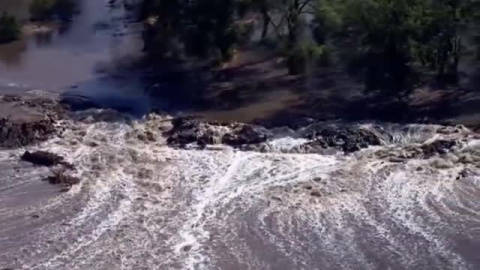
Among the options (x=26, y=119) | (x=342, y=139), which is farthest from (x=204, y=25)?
(x=342, y=139)

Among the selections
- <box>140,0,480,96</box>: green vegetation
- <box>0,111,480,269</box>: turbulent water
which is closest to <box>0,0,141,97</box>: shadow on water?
<box>140,0,480,96</box>: green vegetation

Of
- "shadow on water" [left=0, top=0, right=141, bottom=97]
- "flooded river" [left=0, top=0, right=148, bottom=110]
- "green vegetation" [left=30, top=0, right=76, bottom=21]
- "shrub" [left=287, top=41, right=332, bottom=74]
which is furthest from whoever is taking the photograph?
"green vegetation" [left=30, top=0, right=76, bottom=21]

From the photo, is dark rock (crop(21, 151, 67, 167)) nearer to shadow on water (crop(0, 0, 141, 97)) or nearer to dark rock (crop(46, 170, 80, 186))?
dark rock (crop(46, 170, 80, 186))

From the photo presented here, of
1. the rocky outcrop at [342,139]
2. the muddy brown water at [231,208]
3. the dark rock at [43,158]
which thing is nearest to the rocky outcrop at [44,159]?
the dark rock at [43,158]

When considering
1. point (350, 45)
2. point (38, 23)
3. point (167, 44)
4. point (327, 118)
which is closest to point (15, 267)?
point (327, 118)

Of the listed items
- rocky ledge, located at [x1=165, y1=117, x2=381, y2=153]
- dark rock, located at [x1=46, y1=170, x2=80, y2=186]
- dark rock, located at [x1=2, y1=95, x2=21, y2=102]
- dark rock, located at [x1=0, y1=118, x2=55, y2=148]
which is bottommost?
dark rock, located at [x1=46, y1=170, x2=80, y2=186]

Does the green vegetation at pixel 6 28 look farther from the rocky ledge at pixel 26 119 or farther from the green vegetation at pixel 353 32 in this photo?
the rocky ledge at pixel 26 119

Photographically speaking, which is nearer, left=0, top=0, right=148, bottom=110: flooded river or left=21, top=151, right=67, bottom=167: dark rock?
left=21, top=151, right=67, bottom=167: dark rock

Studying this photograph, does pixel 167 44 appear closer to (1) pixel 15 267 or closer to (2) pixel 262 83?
(2) pixel 262 83

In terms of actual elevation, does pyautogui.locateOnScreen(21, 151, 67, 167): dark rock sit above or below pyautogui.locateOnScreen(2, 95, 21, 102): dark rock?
below
